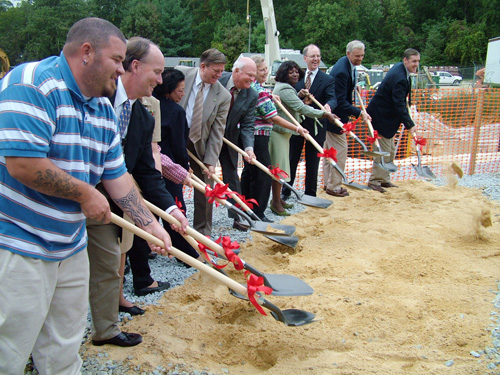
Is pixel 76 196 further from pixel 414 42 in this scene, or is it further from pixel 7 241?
pixel 414 42

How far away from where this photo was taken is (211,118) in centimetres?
436

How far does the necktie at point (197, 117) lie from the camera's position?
428cm

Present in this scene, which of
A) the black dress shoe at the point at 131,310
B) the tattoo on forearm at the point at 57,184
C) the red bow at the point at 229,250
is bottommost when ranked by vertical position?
the black dress shoe at the point at 131,310

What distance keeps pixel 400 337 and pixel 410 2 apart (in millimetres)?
64954

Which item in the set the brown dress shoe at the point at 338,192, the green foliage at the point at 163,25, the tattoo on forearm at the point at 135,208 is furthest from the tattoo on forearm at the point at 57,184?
the green foliage at the point at 163,25

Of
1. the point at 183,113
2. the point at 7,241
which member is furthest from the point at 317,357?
the point at 183,113

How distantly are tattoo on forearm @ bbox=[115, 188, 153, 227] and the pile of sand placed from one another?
0.88 m

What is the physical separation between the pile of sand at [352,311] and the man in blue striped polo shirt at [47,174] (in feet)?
2.96

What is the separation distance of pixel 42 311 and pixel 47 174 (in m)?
0.61

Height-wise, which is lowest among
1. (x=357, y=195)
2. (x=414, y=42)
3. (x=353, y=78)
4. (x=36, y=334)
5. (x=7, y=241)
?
(x=357, y=195)

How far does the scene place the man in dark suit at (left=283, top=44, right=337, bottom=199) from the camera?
6180mm

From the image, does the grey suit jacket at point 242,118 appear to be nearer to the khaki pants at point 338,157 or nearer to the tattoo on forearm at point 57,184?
the khaki pants at point 338,157

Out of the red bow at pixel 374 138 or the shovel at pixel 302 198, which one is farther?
the red bow at pixel 374 138

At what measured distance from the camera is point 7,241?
68.3 inches
